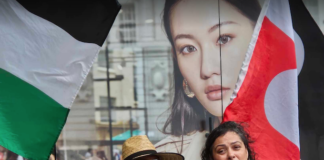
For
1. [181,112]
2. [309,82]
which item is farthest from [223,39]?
[309,82]

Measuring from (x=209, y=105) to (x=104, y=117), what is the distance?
927 mm

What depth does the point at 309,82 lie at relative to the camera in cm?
414

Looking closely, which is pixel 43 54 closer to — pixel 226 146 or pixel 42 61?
pixel 42 61

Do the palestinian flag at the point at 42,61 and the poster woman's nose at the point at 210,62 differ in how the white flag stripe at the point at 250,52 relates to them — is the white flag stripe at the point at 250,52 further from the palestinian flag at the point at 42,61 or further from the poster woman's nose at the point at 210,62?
the palestinian flag at the point at 42,61

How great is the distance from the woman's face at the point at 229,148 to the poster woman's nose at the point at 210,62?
1481mm

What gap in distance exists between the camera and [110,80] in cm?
406

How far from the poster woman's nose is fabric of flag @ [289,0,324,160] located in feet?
A: 2.51

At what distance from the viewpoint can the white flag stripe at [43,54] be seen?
11.3 ft

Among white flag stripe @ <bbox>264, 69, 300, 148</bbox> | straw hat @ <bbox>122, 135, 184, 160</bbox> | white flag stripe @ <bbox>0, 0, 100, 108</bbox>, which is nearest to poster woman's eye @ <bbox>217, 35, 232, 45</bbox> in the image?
white flag stripe @ <bbox>264, 69, 300, 148</bbox>

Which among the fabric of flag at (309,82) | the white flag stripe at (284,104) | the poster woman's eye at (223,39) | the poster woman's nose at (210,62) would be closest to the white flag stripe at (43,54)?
the poster woman's nose at (210,62)

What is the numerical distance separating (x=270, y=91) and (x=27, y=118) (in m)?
1.92

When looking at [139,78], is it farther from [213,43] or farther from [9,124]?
[9,124]

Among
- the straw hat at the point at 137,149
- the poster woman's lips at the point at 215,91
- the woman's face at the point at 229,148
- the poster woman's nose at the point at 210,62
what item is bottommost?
the straw hat at the point at 137,149

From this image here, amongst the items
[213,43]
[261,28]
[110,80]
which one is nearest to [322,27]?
[261,28]
